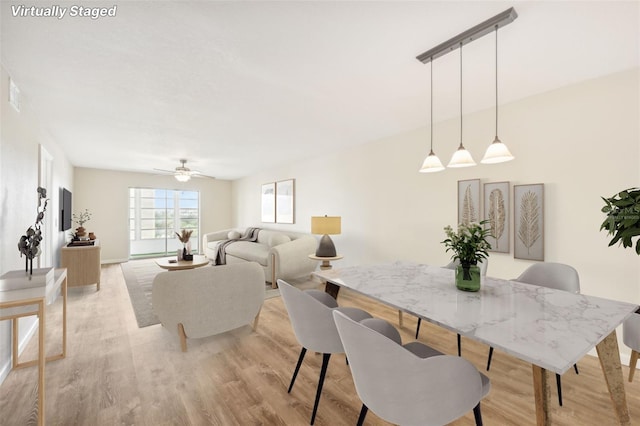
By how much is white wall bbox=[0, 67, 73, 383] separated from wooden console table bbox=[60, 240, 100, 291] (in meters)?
1.40

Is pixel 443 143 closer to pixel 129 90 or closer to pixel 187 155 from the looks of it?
pixel 129 90

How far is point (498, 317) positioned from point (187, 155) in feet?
17.3


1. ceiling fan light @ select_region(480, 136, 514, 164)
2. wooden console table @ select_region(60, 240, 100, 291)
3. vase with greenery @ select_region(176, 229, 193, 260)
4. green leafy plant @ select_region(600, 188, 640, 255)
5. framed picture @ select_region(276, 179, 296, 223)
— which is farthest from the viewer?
framed picture @ select_region(276, 179, 296, 223)

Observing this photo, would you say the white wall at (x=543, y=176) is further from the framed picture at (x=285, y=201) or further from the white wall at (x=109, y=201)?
the white wall at (x=109, y=201)

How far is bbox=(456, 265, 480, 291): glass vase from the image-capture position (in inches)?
64.3

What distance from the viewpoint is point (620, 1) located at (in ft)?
4.91

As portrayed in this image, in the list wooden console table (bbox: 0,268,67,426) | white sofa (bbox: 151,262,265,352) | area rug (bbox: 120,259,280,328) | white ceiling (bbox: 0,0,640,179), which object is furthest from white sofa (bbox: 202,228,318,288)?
wooden console table (bbox: 0,268,67,426)

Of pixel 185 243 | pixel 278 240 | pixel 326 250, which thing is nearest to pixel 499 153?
pixel 326 250

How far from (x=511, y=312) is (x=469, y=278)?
336mm

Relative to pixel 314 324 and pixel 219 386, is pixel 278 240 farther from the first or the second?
pixel 314 324

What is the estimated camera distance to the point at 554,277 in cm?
209

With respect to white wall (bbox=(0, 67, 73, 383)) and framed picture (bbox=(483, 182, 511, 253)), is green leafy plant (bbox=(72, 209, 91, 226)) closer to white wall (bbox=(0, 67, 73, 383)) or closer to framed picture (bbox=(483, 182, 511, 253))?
white wall (bbox=(0, 67, 73, 383))

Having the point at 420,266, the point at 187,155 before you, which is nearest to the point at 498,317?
the point at 420,266

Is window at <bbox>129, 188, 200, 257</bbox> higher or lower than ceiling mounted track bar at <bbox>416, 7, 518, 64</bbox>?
lower
